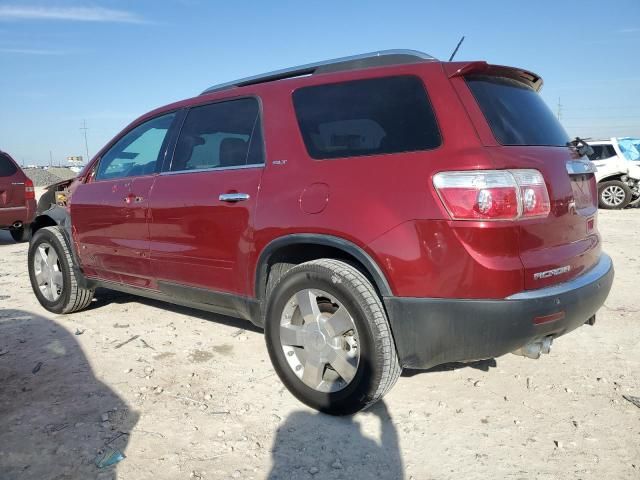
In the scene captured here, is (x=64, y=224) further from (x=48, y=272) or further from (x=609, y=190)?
(x=609, y=190)

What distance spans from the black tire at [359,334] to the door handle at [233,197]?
54 centimetres

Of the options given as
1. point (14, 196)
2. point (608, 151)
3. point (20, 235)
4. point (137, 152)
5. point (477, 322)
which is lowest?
point (20, 235)

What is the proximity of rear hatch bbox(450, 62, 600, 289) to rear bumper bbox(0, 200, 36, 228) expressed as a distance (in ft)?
26.5

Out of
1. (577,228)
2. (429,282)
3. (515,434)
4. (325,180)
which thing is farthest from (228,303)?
(577,228)

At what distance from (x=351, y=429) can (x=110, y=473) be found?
3.80ft

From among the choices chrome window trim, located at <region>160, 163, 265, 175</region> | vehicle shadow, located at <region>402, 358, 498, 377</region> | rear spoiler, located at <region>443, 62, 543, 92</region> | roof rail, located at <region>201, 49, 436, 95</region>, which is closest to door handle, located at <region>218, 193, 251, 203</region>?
chrome window trim, located at <region>160, 163, 265, 175</region>

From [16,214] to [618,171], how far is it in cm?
1373

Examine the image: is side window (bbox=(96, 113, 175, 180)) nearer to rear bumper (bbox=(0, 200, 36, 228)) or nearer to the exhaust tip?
the exhaust tip

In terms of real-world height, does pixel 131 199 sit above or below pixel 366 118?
below

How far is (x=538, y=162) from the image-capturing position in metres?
2.38

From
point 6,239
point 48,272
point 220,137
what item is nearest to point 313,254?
point 220,137

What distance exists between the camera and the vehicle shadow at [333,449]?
7.41ft

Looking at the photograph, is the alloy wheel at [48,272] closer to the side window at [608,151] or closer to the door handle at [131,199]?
the door handle at [131,199]

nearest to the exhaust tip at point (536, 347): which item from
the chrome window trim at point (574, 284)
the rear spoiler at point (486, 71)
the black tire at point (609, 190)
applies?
the chrome window trim at point (574, 284)
